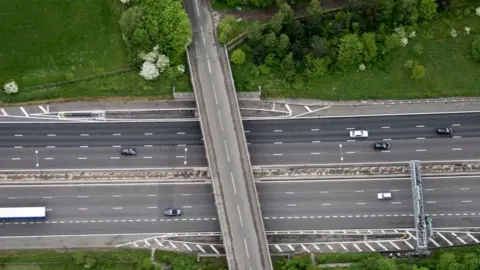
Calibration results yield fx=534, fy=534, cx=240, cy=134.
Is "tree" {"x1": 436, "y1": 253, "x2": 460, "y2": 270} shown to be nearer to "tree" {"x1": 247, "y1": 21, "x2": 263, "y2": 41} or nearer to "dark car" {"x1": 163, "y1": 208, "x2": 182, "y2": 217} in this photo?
"dark car" {"x1": 163, "y1": 208, "x2": 182, "y2": 217}

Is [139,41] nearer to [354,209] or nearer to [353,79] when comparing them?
[353,79]

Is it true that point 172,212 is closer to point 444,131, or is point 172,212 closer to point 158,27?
point 158,27

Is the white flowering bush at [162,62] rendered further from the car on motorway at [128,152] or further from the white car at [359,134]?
the white car at [359,134]

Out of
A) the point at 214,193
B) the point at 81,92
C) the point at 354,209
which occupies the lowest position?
the point at 354,209

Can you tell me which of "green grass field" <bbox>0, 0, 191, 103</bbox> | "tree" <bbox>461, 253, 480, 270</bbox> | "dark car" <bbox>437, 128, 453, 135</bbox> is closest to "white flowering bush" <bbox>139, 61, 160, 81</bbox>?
"green grass field" <bbox>0, 0, 191, 103</bbox>

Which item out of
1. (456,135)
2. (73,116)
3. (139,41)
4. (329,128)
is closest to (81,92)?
(73,116)

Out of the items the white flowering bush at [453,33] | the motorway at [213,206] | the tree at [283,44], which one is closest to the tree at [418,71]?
the white flowering bush at [453,33]

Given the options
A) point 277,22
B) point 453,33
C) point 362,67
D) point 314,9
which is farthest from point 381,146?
point 277,22
